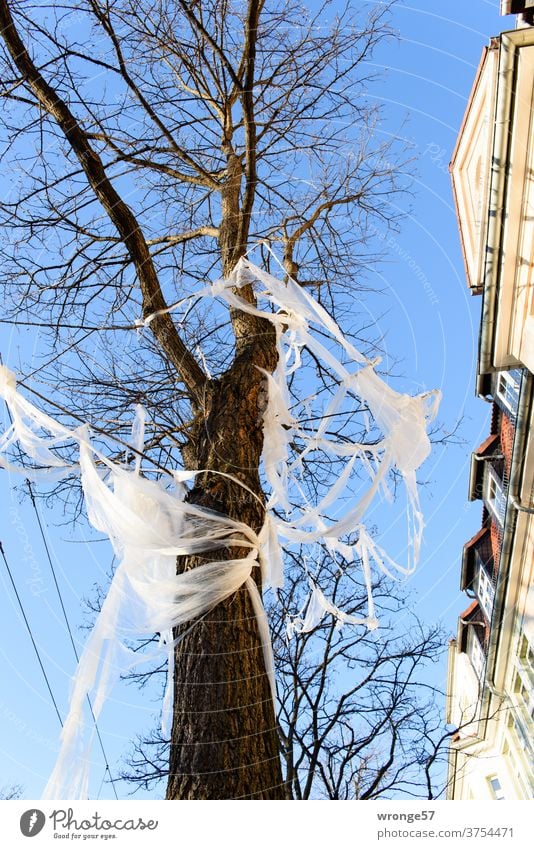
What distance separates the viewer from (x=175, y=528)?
295 centimetres

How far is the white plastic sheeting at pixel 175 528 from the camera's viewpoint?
273cm

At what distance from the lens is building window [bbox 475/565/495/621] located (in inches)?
496

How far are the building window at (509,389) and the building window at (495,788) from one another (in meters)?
7.27

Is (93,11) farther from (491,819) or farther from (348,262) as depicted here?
(491,819)

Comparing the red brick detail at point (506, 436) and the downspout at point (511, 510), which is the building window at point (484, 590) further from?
the red brick detail at point (506, 436)

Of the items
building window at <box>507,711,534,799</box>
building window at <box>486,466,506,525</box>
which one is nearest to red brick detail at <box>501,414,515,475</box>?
building window at <box>486,466,506,525</box>

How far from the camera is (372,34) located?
554 cm

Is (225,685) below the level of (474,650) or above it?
below

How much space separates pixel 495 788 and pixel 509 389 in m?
8.03

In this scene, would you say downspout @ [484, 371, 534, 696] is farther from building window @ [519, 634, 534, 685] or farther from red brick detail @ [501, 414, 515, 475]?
red brick detail @ [501, 414, 515, 475]

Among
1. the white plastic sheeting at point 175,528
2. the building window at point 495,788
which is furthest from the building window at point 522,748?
the white plastic sheeting at point 175,528

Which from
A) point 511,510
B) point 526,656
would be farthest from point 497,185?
point 526,656

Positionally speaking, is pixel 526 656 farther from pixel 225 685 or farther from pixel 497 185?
pixel 225 685

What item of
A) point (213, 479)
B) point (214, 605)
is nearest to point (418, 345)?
point (213, 479)
